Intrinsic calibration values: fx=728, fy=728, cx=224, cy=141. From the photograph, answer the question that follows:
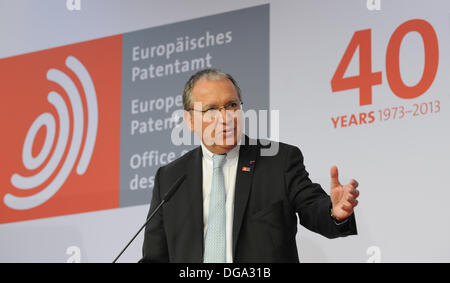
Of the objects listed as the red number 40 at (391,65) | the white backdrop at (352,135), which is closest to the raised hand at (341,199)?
the white backdrop at (352,135)

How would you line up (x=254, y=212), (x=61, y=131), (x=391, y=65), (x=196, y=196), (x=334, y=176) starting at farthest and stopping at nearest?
1. (x=61, y=131)
2. (x=391, y=65)
3. (x=196, y=196)
4. (x=254, y=212)
5. (x=334, y=176)

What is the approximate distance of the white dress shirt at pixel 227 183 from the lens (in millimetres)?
2859

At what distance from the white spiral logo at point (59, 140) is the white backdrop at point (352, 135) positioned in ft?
0.85

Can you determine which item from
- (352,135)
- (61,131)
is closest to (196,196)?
(352,135)

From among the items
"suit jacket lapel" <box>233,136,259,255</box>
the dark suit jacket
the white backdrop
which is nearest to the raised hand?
the dark suit jacket

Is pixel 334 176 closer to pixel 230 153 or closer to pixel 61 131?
pixel 230 153

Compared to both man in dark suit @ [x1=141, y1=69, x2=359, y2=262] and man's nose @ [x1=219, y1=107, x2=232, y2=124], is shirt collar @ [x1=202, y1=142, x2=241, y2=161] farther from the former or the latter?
man's nose @ [x1=219, y1=107, x2=232, y2=124]

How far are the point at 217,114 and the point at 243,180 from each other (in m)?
0.31

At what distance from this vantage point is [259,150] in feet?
10.1

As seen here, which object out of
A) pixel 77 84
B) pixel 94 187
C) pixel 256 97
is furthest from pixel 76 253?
pixel 256 97

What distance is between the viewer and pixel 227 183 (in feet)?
9.99

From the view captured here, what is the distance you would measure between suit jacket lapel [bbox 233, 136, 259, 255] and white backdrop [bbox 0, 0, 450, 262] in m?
1.13
